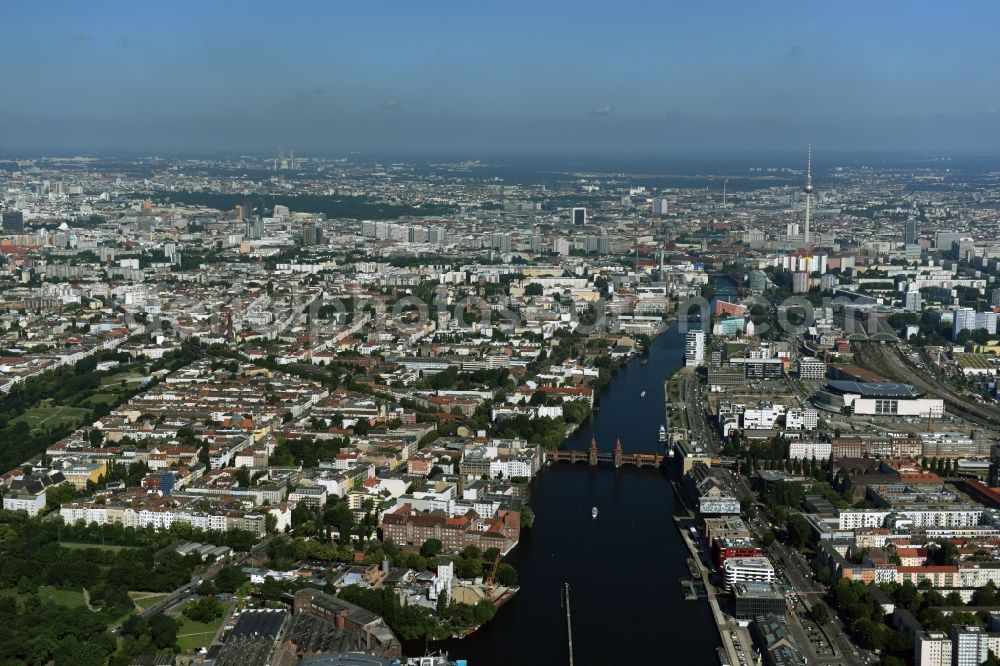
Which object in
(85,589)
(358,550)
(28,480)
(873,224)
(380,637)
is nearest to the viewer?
(380,637)

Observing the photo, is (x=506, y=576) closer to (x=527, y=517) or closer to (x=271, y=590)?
(x=527, y=517)

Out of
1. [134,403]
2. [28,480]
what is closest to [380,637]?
[28,480]

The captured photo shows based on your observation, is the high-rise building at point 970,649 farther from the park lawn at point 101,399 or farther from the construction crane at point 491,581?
the park lawn at point 101,399

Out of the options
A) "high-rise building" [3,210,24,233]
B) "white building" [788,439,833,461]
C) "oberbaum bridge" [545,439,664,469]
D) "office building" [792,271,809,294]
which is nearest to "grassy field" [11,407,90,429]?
"oberbaum bridge" [545,439,664,469]

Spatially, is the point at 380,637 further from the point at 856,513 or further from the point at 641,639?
the point at 856,513

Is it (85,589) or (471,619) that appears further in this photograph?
(85,589)

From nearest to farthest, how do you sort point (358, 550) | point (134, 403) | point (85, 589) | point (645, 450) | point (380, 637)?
point (380, 637)
point (85, 589)
point (358, 550)
point (645, 450)
point (134, 403)
